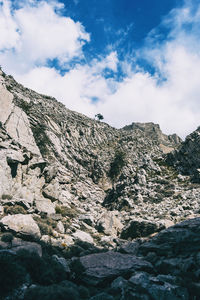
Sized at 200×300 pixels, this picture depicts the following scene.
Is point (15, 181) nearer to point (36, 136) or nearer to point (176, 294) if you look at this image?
point (176, 294)

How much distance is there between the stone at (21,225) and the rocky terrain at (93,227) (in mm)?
84

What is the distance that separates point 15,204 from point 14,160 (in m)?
7.13

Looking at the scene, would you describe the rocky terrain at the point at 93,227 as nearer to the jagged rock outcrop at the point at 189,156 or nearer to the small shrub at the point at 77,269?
the small shrub at the point at 77,269

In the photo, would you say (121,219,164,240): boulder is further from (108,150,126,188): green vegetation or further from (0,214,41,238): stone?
(108,150,126,188): green vegetation

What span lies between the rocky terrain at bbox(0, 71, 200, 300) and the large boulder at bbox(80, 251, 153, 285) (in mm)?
50

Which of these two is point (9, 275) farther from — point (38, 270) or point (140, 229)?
point (140, 229)

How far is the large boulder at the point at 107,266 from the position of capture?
10.1m

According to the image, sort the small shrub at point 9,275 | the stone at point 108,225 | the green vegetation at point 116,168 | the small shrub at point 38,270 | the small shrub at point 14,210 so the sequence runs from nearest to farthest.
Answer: the small shrub at point 9,275 → the small shrub at point 38,270 → the small shrub at point 14,210 → the stone at point 108,225 → the green vegetation at point 116,168

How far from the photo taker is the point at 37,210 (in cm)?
2186

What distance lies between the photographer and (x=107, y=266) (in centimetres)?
1109

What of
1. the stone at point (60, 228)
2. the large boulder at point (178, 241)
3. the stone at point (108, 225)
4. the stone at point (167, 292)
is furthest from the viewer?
the stone at point (108, 225)

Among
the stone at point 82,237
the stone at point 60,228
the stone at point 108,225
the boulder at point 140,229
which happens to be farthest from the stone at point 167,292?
the stone at point 108,225

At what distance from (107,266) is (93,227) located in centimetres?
1489

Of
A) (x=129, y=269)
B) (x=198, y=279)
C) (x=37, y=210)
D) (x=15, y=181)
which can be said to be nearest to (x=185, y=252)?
(x=198, y=279)
